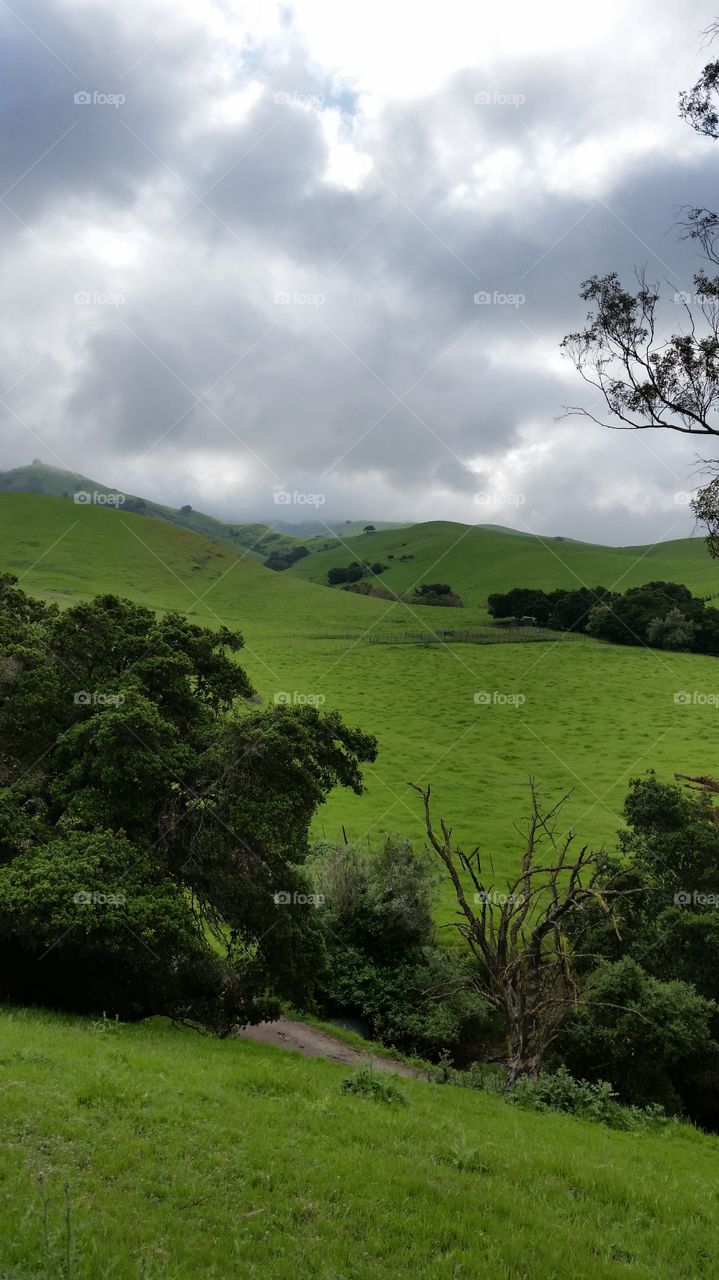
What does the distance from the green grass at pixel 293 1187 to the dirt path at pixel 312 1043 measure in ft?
34.0

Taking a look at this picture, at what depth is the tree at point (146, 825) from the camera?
16.8 m

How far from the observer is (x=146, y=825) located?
19.4 m

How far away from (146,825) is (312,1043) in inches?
400

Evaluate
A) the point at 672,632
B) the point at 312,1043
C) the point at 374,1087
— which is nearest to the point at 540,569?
the point at 672,632

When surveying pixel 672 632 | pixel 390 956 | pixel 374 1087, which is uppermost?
pixel 672 632

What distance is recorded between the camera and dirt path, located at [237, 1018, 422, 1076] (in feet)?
73.0

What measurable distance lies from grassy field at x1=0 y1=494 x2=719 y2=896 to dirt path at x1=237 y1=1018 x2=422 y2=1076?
17340 millimetres

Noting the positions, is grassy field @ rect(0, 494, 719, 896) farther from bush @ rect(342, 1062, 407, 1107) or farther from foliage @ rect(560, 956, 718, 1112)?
bush @ rect(342, 1062, 407, 1107)

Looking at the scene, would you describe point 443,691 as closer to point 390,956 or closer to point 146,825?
point 390,956

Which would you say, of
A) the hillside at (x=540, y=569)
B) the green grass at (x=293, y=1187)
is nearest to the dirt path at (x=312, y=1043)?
the green grass at (x=293, y=1187)

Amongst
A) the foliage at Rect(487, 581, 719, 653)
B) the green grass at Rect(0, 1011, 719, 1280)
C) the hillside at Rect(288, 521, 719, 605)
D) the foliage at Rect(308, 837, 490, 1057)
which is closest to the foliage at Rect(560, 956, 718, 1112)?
the foliage at Rect(308, 837, 490, 1057)

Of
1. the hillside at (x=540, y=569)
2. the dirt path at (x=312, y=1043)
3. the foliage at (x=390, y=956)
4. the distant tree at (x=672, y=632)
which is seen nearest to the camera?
the dirt path at (x=312, y=1043)

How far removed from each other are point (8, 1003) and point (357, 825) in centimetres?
2990

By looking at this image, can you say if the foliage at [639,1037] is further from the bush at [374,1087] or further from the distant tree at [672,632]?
the distant tree at [672,632]
